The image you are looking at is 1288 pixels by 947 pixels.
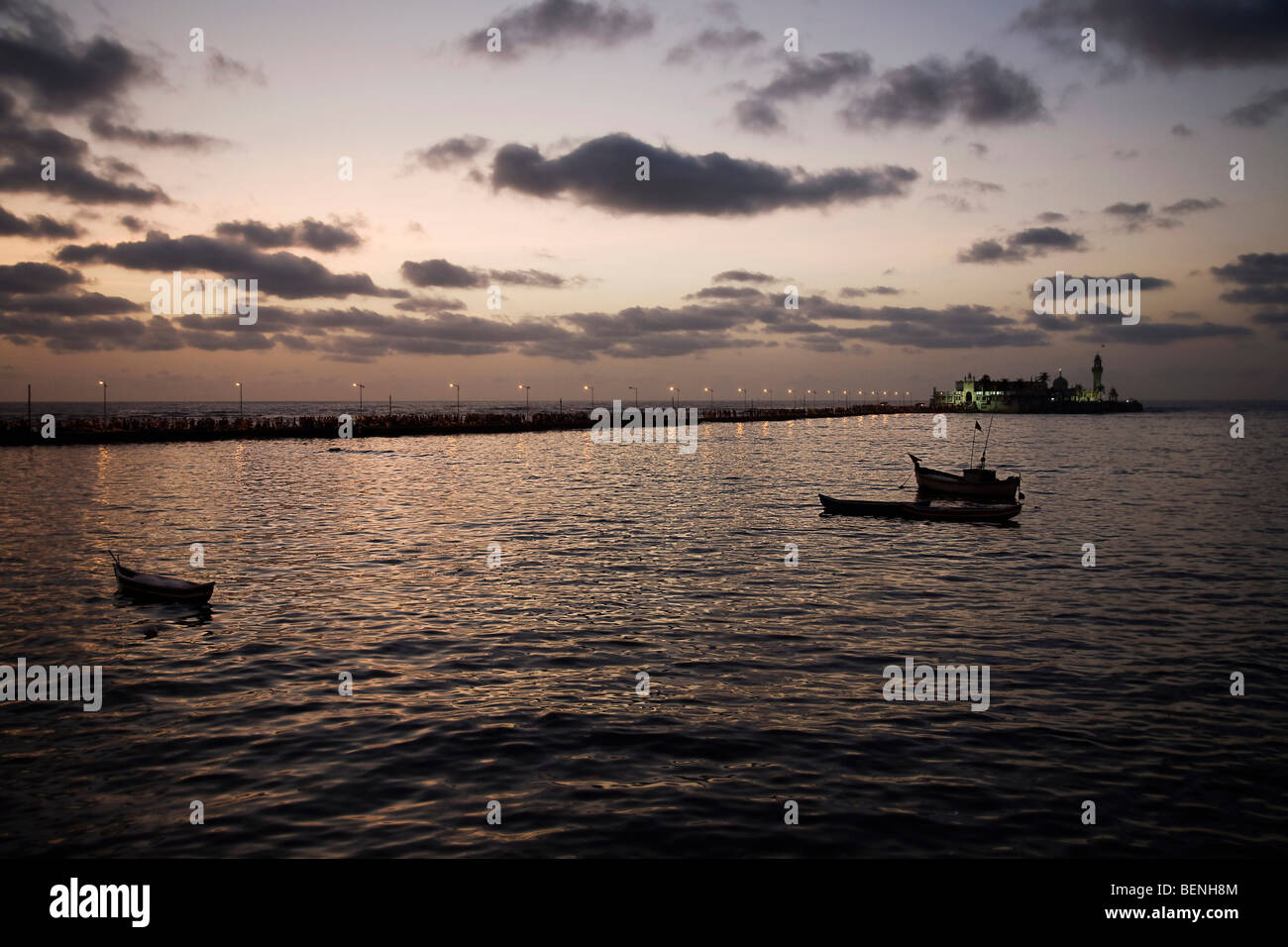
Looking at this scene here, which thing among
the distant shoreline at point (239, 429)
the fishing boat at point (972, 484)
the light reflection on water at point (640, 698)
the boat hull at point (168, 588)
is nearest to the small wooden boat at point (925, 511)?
the light reflection on water at point (640, 698)

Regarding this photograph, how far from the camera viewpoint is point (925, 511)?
45812 mm

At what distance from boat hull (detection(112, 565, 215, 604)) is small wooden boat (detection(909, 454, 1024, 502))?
136 ft

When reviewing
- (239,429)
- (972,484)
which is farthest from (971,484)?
(239,429)

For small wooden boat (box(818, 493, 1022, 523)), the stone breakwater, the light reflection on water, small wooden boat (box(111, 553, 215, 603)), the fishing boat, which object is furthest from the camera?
the stone breakwater

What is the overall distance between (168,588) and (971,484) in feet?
151

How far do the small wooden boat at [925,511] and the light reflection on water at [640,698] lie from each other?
8.40 ft

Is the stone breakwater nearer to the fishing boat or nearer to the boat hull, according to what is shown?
the boat hull

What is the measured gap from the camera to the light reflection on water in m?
11.8

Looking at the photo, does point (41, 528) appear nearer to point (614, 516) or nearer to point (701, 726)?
point (614, 516)

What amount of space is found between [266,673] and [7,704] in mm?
4884

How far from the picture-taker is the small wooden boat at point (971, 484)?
50750mm

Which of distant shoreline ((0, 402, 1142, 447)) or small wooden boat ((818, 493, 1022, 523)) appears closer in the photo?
small wooden boat ((818, 493, 1022, 523))

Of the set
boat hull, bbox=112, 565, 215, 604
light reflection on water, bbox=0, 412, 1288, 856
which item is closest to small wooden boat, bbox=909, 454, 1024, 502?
light reflection on water, bbox=0, 412, 1288, 856
